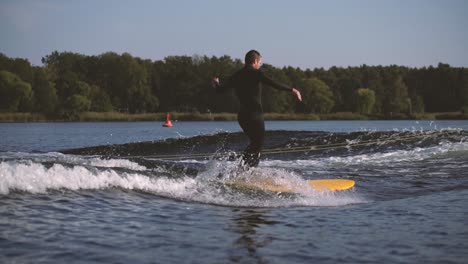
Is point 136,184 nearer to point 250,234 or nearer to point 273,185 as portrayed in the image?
point 273,185

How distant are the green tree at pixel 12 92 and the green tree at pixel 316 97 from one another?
6284 cm

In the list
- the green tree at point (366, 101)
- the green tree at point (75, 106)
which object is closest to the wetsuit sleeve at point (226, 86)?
the green tree at point (75, 106)

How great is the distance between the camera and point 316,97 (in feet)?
407

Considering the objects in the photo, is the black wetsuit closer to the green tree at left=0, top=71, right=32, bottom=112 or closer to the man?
the man

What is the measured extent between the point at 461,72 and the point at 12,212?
139328 millimetres

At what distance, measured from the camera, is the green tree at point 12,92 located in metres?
85.4

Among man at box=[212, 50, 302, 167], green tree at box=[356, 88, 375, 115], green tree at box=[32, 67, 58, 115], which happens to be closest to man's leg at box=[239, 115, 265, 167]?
man at box=[212, 50, 302, 167]

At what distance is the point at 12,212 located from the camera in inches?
→ 237

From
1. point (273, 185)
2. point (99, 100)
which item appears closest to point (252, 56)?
point (273, 185)

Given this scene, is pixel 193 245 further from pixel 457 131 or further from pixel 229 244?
pixel 457 131

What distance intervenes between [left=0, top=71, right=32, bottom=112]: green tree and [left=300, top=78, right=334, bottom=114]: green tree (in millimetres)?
62839

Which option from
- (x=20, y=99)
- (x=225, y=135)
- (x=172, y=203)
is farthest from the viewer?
(x=20, y=99)

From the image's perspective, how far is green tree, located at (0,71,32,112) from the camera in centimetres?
8538

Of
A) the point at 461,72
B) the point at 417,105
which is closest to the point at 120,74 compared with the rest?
the point at 417,105
